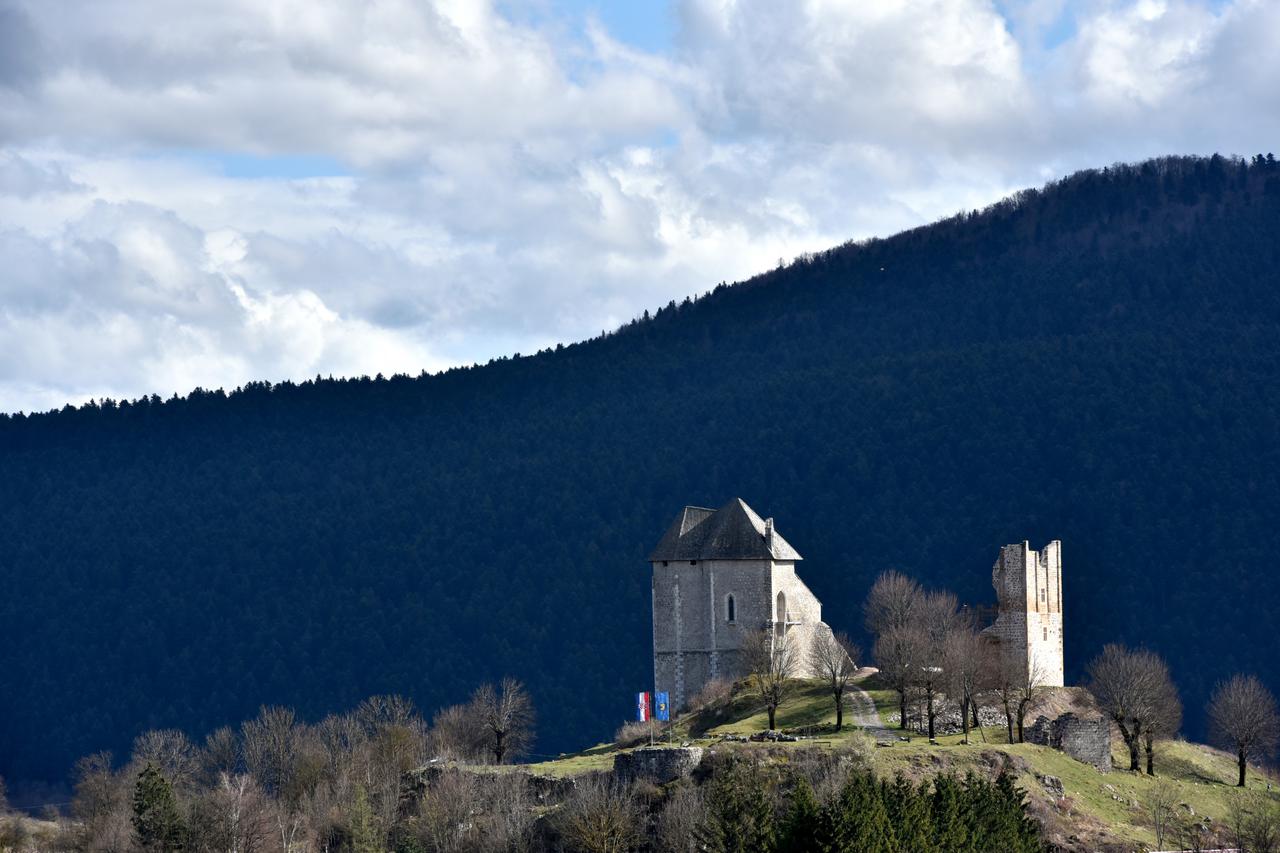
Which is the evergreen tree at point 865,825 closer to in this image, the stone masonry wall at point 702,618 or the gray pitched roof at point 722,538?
the stone masonry wall at point 702,618

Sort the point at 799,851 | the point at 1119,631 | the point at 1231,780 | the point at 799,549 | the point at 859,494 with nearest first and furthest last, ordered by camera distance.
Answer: the point at 799,851, the point at 1231,780, the point at 1119,631, the point at 799,549, the point at 859,494

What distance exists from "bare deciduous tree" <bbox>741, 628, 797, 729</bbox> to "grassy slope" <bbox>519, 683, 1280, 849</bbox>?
2.22 ft

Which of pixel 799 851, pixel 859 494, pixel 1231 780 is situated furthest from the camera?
pixel 859 494

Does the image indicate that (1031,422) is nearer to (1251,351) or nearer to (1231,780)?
(1251,351)

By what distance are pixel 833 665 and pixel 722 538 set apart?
1047cm

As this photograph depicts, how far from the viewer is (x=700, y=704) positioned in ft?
336

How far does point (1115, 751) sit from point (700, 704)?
56.9ft

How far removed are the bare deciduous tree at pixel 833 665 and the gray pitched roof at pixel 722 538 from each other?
4.23 metres

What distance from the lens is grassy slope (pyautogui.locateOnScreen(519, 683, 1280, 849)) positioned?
8569cm

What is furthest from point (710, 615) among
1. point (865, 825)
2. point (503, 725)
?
point (865, 825)

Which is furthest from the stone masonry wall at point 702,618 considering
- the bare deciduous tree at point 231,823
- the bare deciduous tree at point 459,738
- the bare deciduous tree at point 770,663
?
the bare deciduous tree at point 231,823

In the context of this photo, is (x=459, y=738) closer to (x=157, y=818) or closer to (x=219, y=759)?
(x=157, y=818)

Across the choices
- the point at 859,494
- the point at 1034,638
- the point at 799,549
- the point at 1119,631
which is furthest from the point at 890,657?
the point at 859,494

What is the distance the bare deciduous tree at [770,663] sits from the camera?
97.7 m
